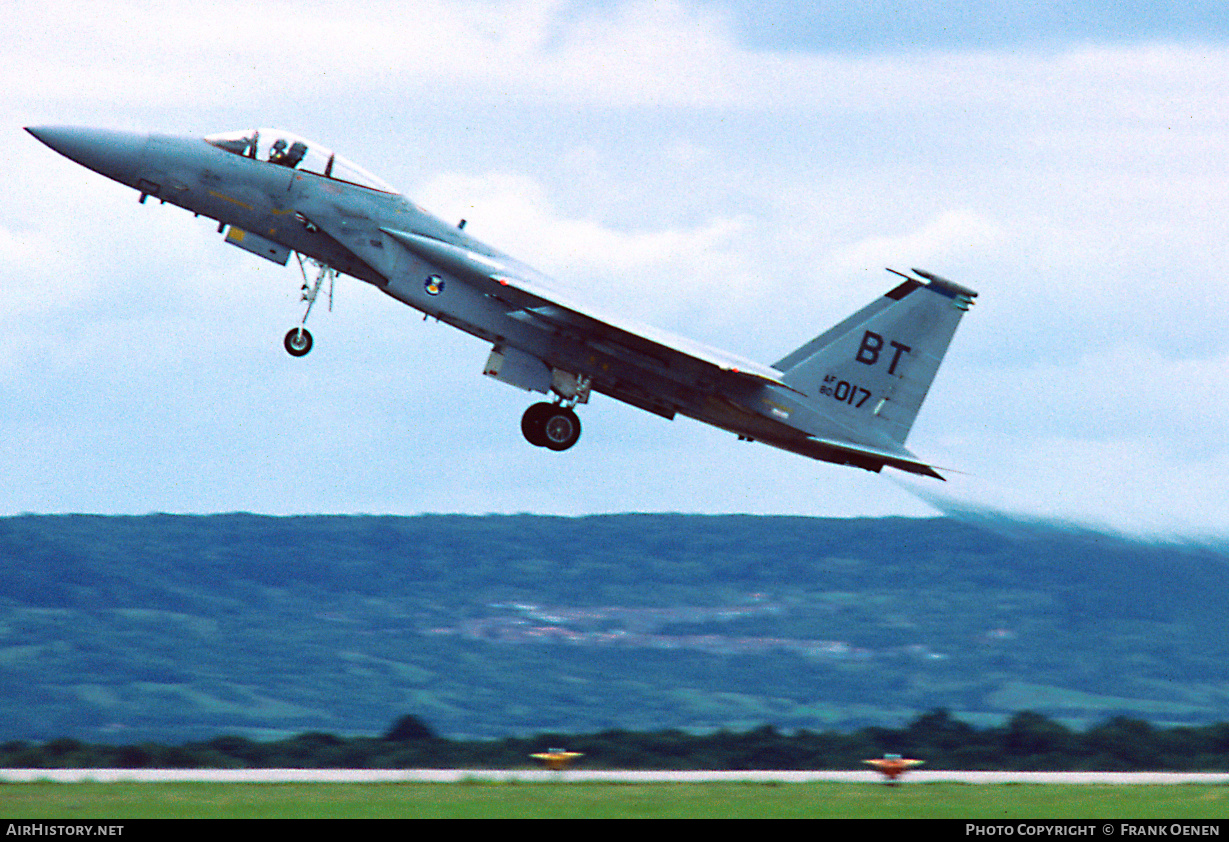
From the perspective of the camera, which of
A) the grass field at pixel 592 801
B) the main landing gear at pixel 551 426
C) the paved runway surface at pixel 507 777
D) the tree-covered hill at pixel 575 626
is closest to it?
the grass field at pixel 592 801

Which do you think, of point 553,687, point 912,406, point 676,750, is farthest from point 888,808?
point 553,687

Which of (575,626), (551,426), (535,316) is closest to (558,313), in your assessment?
(535,316)

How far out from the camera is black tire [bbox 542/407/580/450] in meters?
26.8

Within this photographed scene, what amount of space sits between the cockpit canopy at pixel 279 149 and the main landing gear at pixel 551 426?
17.3 ft

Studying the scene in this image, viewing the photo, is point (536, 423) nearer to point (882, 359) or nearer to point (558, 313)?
point (558, 313)

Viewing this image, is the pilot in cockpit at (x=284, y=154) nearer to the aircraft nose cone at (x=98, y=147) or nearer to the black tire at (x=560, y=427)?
the aircraft nose cone at (x=98, y=147)

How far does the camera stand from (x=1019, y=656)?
14000 centimetres

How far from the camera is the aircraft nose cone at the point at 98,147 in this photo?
24828 mm

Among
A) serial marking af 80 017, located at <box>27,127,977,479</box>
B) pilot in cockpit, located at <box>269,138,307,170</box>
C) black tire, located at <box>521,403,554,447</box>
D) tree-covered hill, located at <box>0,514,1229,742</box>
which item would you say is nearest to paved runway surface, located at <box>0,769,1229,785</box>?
black tire, located at <box>521,403,554,447</box>

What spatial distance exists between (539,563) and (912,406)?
144 meters

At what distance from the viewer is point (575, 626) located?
15538 centimetres

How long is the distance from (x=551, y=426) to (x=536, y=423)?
0.29 metres

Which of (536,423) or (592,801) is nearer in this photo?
(592,801)

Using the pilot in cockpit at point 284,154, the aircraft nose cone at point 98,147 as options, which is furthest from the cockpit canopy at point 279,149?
the aircraft nose cone at point 98,147
